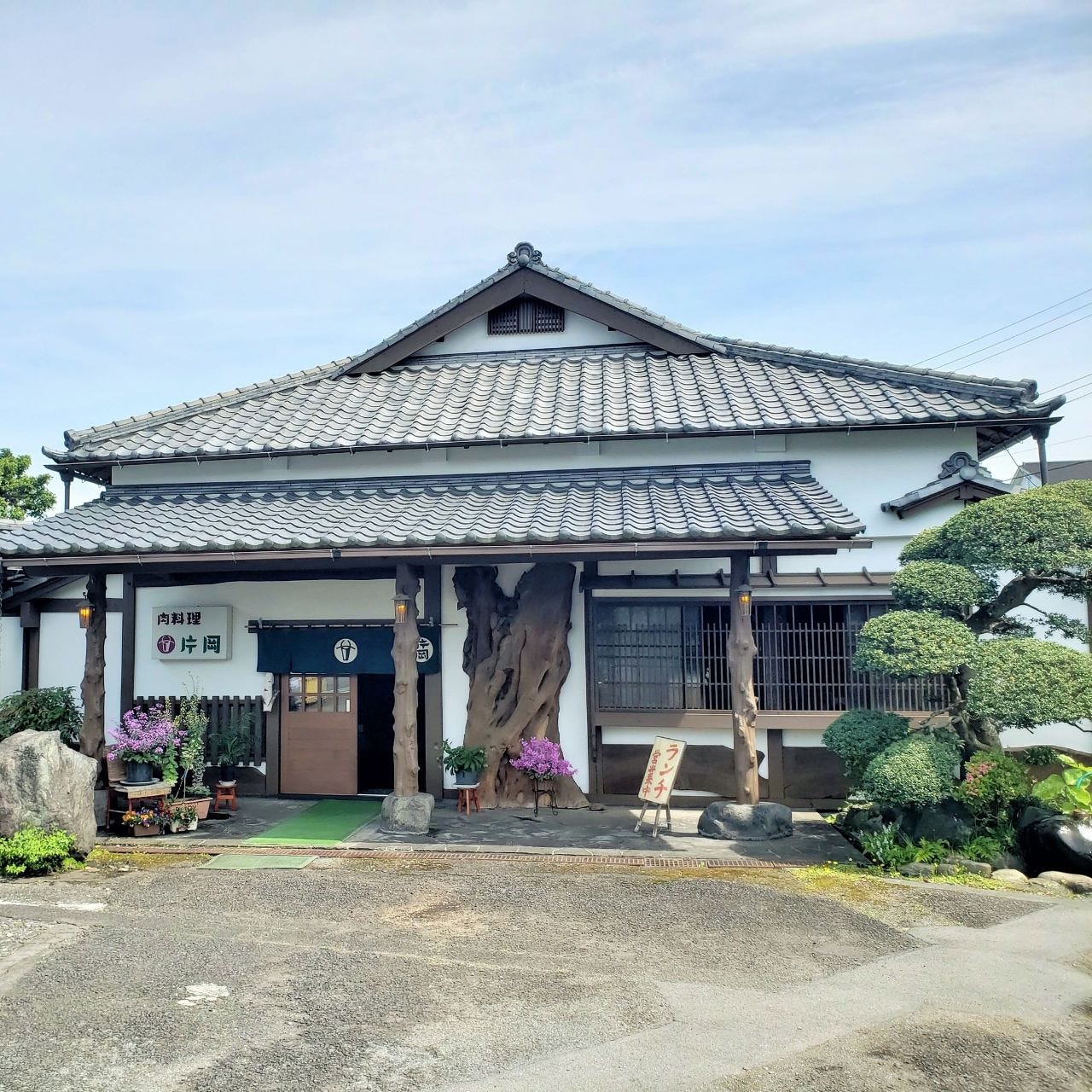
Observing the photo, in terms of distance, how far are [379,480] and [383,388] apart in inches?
94.5

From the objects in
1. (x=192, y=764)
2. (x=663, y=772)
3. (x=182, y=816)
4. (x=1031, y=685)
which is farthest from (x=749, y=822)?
(x=192, y=764)

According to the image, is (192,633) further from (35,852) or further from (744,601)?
(744,601)

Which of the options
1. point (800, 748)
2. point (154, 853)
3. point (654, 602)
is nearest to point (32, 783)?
point (154, 853)

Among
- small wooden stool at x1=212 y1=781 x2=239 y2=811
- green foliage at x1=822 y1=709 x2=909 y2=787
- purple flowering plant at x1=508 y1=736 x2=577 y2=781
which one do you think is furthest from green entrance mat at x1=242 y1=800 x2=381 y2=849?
green foliage at x1=822 y1=709 x2=909 y2=787

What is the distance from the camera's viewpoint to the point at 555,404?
42.4 feet

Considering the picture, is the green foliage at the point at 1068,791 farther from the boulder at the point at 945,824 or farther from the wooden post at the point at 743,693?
the wooden post at the point at 743,693

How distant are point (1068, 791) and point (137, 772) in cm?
1000

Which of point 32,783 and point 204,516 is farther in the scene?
point 204,516

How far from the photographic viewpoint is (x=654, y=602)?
1180cm

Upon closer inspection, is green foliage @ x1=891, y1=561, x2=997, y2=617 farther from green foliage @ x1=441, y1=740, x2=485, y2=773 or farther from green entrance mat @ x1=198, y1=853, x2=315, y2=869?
green entrance mat @ x1=198, y1=853, x2=315, y2=869

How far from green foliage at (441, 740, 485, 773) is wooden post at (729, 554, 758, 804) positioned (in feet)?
10.8

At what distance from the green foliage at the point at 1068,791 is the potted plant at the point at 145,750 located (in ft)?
31.1

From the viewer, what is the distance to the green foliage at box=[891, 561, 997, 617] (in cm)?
907

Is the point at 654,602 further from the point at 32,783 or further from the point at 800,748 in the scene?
the point at 32,783
